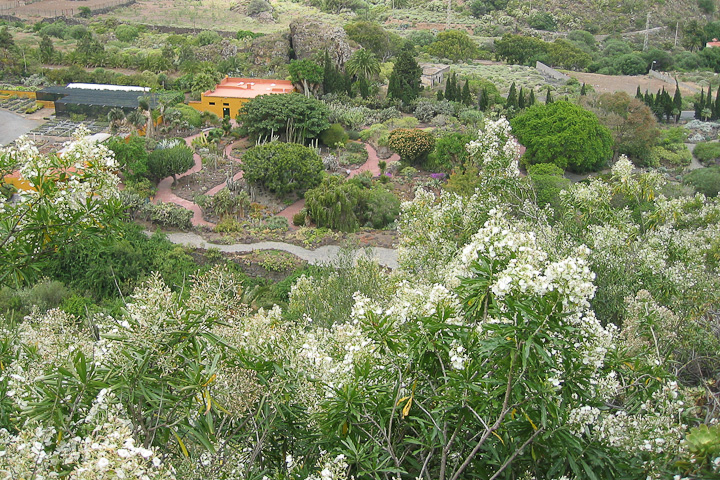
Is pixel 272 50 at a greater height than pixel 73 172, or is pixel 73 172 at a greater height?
pixel 73 172

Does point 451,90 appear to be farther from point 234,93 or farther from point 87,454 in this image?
point 87,454

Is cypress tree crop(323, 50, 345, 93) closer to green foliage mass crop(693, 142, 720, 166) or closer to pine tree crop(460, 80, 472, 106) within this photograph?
pine tree crop(460, 80, 472, 106)

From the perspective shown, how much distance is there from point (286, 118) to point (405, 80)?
965 centimetres

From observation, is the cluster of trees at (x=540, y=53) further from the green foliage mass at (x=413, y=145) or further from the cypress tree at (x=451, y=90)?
the green foliage mass at (x=413, y=145)

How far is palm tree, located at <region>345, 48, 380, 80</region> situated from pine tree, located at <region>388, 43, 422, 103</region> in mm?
2091

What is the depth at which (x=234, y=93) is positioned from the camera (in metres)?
35.9

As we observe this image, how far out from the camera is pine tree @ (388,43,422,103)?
121 feet

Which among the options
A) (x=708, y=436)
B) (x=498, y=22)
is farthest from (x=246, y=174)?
(x=498, y=22)

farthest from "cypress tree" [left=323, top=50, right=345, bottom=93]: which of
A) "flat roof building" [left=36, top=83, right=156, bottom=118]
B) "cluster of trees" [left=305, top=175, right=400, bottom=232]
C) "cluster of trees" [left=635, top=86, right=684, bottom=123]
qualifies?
"cluster of trees" [left=635, top=86, right=684, bottom=123]

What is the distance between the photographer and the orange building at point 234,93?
3506 centimetres

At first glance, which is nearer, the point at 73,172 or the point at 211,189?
the point at 73,172

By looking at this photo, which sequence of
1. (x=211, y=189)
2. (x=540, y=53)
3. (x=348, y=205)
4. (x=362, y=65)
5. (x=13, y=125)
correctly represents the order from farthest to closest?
(x=540, y=53)
(x=362, y=65)
(x=13, y=125)
(x=211, y=189)
(x=348, y=205)

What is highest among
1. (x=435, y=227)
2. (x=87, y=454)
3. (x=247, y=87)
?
(x=87, y=454)

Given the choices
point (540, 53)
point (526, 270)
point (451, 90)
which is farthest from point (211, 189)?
point (540, 53)
